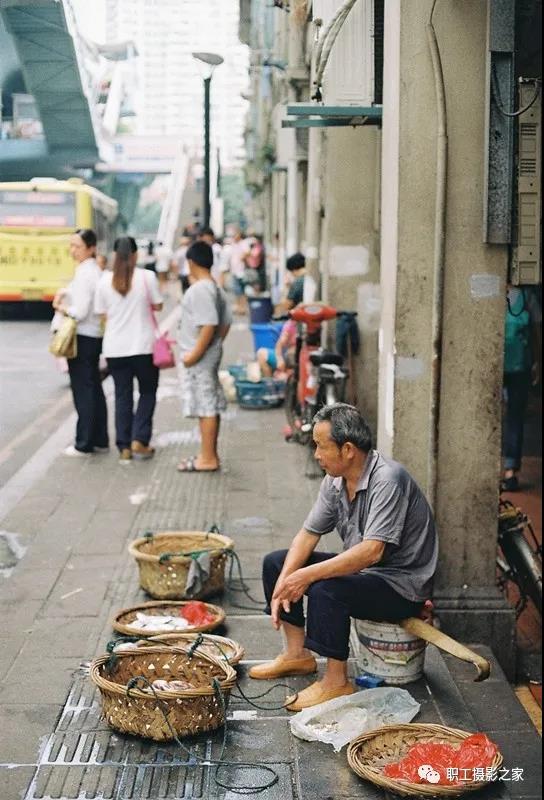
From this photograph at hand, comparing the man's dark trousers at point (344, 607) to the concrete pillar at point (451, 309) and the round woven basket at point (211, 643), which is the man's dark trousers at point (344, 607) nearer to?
the round woven basket at point (211, 643)

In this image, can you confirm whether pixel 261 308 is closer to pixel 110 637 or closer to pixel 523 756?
pixel 110 637

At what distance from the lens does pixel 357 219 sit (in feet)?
37.1

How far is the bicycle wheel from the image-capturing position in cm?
693

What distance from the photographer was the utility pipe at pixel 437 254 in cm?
603

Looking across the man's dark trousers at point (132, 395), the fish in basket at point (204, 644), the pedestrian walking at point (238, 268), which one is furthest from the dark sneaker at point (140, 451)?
the pedestrian walking at point (238, 268)

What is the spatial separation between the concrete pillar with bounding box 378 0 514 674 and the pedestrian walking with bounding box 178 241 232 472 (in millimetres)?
3275

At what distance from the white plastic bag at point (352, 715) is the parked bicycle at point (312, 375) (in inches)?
196

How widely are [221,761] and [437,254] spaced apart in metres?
2.78

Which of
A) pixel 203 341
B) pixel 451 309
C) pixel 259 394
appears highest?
pixel 451 309

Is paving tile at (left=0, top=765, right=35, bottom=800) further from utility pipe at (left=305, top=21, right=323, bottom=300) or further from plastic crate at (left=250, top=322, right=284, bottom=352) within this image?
plastic crate at (left=250, top=322, right=284, bottom=352)

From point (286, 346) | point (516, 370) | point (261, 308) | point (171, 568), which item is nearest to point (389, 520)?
point (171, 568)

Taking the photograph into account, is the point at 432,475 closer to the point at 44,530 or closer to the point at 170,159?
the point at 44,530

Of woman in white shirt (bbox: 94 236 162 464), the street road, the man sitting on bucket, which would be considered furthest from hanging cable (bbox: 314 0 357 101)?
the street road

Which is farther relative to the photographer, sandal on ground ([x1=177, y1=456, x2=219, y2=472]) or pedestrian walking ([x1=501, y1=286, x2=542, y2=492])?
sandal on ground ([x1=177, y1=456, x2=219, y2=472])
